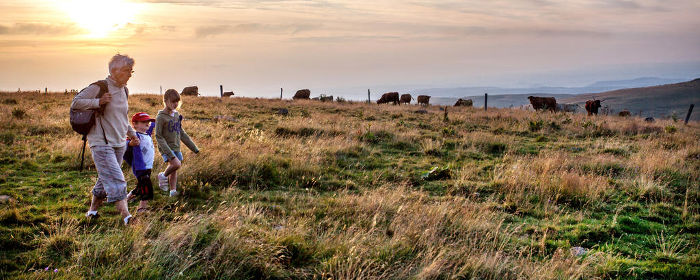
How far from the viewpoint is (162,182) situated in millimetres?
5988

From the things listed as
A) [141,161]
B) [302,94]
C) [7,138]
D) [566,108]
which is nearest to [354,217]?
[141,161]

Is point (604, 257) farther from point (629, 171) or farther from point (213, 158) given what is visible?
point (213, 158)

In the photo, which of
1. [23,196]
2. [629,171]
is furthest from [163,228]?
[629,171]

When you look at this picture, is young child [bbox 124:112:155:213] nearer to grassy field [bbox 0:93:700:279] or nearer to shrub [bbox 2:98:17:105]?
grassy field [bbox 0:93:700:279]

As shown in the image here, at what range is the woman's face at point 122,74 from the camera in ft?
13.6

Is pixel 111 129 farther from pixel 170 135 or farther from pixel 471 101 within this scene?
pixel 471 101

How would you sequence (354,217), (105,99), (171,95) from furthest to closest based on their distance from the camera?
(171,95) → (354,217) → (105,99)

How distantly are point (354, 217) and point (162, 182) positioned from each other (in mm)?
2918

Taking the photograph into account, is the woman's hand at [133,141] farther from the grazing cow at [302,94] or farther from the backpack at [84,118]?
the grazing cow at [302,94]

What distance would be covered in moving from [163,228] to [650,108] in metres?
126

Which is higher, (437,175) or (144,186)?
(144,186)

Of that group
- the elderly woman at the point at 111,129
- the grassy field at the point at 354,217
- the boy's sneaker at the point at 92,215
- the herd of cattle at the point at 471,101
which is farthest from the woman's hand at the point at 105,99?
the herd of cattle at the point at 471,101

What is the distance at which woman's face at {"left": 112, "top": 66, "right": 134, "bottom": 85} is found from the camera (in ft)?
13.6

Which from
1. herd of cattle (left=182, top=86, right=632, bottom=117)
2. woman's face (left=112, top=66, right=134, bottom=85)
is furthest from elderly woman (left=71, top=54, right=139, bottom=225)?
herd of cattle (left=182, top=86, right=632, bottom=117)
